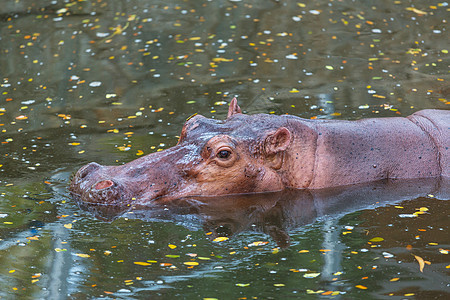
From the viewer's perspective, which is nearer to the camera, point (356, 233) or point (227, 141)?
point (356, 233)

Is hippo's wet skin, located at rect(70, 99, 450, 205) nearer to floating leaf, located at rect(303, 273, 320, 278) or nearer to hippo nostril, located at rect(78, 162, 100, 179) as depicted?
hippo nostril, located at rect(78, 162, 100, 179)

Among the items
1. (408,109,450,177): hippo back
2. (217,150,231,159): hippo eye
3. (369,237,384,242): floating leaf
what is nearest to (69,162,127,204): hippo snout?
(217,150,231,159): hippo eye

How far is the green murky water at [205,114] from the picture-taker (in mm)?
7312

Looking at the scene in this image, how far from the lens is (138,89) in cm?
1414

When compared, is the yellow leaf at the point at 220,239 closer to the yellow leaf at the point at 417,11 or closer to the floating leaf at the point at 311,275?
the floating leaf at the point at 311,275

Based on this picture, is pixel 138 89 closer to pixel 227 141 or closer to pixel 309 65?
pixel 309 65

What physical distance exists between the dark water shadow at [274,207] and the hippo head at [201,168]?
115 mm

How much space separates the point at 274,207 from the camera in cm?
909

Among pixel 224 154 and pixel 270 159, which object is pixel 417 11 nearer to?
pixel 270 159

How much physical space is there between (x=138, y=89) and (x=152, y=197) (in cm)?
551

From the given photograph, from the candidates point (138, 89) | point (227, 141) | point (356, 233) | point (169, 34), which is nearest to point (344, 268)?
point (356, 233)

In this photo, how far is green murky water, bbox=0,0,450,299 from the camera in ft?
24.0

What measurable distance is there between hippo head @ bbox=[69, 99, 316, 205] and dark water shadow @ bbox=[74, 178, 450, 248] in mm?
115

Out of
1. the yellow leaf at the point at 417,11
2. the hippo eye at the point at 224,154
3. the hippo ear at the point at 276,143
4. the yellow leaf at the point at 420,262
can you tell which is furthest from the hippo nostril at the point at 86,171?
the yellow leaf at the point at 417,11
